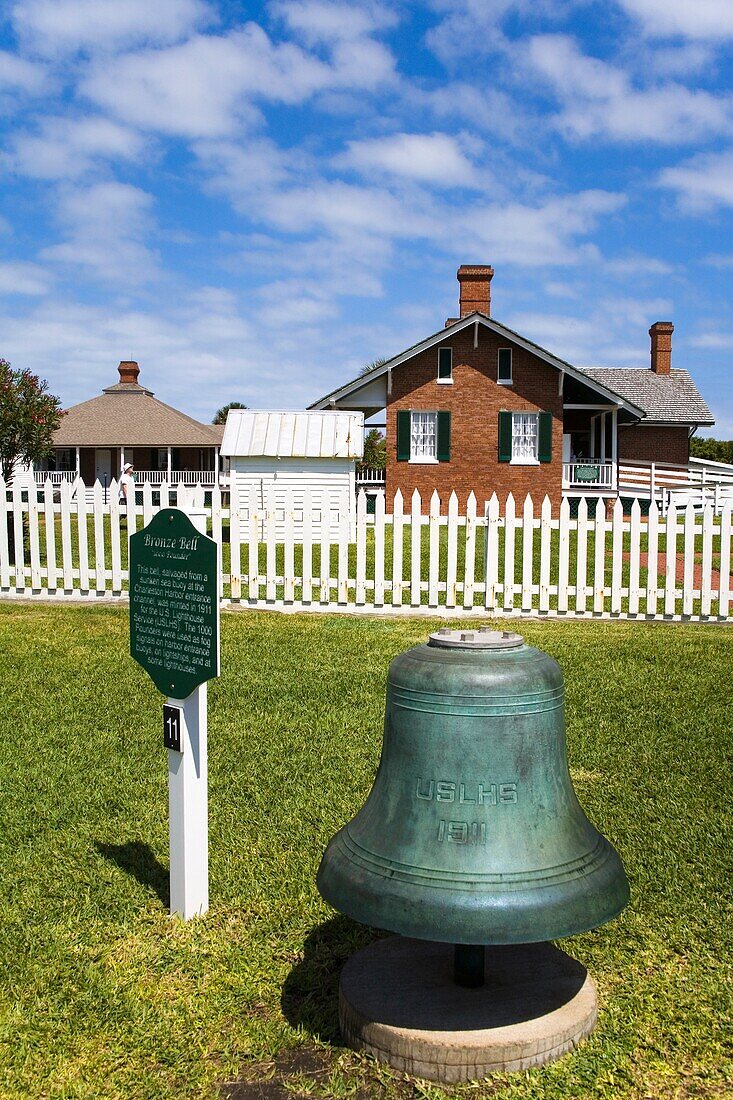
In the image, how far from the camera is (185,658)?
141 inches

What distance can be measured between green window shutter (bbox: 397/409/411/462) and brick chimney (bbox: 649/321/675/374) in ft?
53.0

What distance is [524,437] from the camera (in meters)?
27.0

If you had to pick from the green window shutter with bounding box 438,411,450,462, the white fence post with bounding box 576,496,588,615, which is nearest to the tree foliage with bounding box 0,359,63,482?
the green window shutter with bounding box 438,411,450,462

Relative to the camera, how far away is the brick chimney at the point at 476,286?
28797mm

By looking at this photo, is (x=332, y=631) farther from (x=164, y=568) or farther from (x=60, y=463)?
(x=60, y=463)

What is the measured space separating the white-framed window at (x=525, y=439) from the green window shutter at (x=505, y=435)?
0.25m

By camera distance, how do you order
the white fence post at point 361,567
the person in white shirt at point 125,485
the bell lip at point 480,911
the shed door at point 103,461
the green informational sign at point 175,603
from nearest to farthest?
the bell lip at point 480,911 < the green informational sign at point 175,603 < the white fence post at point 361,567 < the person in white shirt at point 125,485 < the shed door at point 103,461

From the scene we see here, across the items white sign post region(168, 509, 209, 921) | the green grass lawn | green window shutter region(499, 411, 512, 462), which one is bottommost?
the green grass lawn

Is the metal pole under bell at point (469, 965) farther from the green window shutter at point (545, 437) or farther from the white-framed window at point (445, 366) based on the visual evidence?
the white-framed window at point (445, 366)

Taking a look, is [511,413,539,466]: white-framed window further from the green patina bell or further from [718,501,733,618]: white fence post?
the green patina bell

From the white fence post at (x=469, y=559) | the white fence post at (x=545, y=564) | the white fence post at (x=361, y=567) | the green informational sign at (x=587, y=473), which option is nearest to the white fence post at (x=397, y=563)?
the white fence post at (x=361, y=567)

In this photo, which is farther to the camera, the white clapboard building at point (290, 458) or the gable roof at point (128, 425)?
the gable roof at point (128, 425)

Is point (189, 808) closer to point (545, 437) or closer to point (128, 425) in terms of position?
point (545, 437)

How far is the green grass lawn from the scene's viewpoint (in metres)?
2.85
